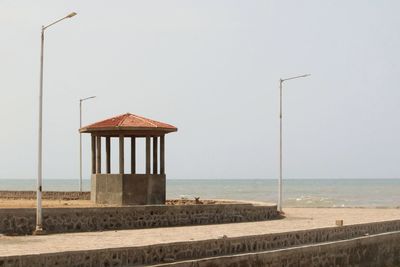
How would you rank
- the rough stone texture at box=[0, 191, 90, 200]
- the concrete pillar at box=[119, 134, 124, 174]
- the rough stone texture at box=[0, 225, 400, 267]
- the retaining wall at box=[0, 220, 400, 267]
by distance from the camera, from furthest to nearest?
1. the rough stone texture at box=[0, 191, 90, 200]
2. the concrete pillar at box=[119, 134, 124, 174]
3. the retaining wall at box=[0, 220, 400, 267]
4. the rough stone texture at box=[0, 225, 400, 267]

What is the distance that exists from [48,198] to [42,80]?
581 inches

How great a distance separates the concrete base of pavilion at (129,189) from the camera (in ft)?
84.3

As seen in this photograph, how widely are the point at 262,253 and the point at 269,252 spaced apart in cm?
40

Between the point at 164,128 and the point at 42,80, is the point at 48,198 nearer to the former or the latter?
the point at 164,128

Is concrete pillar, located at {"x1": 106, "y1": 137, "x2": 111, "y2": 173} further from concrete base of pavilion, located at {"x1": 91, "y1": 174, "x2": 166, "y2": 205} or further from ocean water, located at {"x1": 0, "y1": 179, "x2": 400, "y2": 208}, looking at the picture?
ocean water, located at {"x1": 0, "y1": 179, "x2": 400, "y2": 208}

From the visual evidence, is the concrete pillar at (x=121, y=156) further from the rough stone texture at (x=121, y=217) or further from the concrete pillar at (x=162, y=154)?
the rough stone texture at (x=121, y=217)

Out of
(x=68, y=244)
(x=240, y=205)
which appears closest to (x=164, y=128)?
(x=240, y=205)

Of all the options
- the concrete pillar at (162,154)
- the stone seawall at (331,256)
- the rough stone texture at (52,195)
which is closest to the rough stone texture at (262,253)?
the stone seawall at (331,256)

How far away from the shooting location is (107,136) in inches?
1045

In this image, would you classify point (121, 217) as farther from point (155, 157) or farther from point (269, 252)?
point (269, 252)

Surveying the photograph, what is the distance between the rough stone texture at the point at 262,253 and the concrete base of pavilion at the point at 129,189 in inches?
267

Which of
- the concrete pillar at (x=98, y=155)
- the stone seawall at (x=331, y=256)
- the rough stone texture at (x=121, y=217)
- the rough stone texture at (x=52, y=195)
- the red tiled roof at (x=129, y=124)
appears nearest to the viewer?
the stone seawall at (x=331, y=256)

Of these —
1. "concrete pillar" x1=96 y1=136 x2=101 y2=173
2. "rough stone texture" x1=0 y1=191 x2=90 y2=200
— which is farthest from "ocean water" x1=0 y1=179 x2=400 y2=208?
"concrete pillar" x1=96 y1=136 x2=101 y2=173

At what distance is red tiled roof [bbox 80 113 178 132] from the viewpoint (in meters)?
25.5
